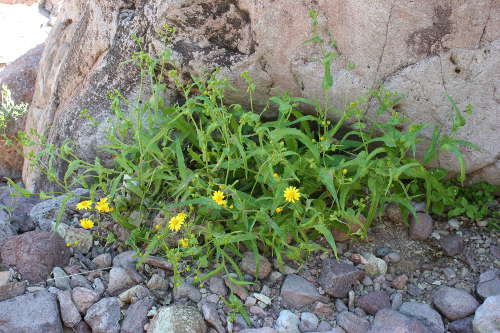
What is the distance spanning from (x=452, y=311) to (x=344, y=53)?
1375 mm

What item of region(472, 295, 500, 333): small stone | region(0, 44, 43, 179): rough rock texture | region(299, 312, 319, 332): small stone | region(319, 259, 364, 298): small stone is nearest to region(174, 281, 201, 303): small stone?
region(299, 312, 319, 332): small stone

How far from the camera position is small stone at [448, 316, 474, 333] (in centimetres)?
223

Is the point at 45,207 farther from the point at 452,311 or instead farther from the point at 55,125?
the point at 452,311

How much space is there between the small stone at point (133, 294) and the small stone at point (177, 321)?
0.51ft

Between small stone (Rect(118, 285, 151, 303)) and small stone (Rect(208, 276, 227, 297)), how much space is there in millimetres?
279

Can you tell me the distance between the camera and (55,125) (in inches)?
152

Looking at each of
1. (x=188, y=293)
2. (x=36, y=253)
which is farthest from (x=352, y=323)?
(x=36, y=253)

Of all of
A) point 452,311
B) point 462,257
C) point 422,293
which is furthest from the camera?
point 462,257

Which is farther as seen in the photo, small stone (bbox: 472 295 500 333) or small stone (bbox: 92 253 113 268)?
small stone (bbox: 92 253 113 268)

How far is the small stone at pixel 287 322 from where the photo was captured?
222cm

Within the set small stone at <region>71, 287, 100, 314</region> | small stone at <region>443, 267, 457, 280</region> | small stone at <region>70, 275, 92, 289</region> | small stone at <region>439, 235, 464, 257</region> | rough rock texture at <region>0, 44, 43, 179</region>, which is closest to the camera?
small stone at <region>71, 287, 100, 314</region>

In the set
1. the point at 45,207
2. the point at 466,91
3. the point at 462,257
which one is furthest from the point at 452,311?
the point at 45,207

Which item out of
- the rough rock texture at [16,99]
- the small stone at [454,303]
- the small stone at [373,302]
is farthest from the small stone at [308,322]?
the rough rock texture at [16,99]

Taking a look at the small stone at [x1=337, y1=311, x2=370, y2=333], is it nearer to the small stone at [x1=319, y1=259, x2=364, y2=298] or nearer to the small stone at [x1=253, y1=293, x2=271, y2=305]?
the small stone at [x1=319, y1=259, x2=364, y2=298]
